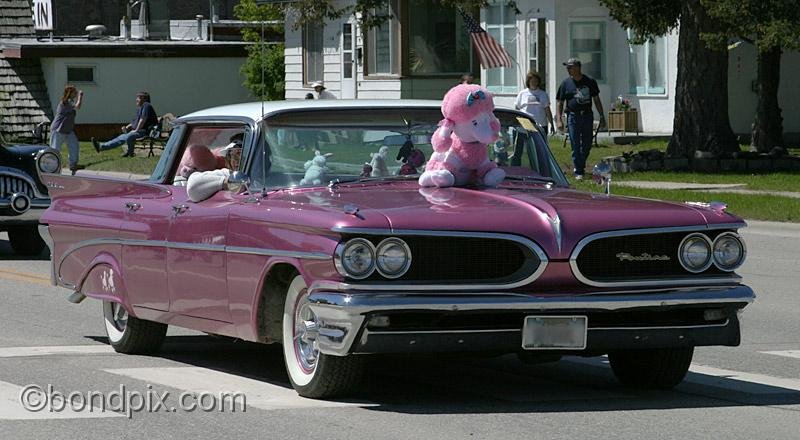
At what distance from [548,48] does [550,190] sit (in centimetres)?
3197

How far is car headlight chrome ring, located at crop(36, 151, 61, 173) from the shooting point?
1675 cm

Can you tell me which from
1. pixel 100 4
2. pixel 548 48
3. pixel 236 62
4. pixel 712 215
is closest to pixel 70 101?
pixel 548 48

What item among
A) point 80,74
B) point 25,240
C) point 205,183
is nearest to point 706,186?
point 25,240

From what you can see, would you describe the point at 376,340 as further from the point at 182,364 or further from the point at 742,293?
the point at 182,364

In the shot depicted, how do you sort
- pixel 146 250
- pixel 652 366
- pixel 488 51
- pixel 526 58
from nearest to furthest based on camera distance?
1. pixel 652 366
2. pixel 146 250
3. pixel 488 51
4. pixel 526 58

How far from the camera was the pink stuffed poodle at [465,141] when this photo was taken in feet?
28.4

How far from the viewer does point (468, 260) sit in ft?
24.7

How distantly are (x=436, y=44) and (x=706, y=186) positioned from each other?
21.5 metres

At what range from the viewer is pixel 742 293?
7.93m

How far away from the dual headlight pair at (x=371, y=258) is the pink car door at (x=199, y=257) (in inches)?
48.2

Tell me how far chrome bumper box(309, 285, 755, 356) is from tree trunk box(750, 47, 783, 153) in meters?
24.7

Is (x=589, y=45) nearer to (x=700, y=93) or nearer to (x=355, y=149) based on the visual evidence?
(x=700, y=93)

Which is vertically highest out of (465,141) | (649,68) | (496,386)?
(649,68)

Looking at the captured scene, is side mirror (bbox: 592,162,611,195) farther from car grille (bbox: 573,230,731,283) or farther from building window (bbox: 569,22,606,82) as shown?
building window (bbox: 569,22,606,82)
